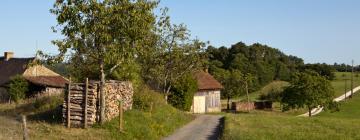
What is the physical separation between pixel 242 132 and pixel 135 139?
20.8ft

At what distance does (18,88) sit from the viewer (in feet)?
160

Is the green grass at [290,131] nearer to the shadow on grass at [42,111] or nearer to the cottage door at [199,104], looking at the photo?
the shadow on grass at [42,111]

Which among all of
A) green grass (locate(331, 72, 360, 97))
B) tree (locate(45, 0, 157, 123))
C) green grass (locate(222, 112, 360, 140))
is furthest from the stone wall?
tree (locate(45, 0, 157, 123))

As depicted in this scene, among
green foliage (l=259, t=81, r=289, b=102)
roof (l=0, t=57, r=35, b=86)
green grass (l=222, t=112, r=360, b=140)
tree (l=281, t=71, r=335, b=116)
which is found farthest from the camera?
green foliage (l=259, t=81, r=289, b=102)

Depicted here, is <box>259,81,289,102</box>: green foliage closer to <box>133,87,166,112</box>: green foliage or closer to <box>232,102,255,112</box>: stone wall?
<box>232,102,255,112</box>: stone wall

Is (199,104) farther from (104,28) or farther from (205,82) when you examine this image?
(104,28)

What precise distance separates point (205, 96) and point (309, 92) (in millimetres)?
13487

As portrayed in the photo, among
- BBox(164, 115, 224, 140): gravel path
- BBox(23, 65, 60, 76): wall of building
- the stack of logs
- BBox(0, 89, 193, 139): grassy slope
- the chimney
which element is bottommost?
BBox(164, 115, 224, 140): gravel path

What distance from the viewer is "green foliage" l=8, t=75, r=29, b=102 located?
48.4 meters

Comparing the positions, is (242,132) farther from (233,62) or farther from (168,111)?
(233,62)

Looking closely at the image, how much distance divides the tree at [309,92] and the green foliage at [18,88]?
33.7m

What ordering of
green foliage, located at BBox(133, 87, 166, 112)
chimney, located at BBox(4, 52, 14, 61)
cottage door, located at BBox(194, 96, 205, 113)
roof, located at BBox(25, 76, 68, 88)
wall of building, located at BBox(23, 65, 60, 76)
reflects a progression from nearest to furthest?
1. green foliage, located at BBox(133, 87, 166, 112)
2. roof, located at BBox(25, 76, 68, 88)
3. wall of building, located at BBox(23, 65, 60, 76)
4. cottage door, located at BBox(194, 96, 205, 113)
5. chimney, located at BBox(4, 52, 14, 61)

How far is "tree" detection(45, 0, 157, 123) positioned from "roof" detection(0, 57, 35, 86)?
3122 cm

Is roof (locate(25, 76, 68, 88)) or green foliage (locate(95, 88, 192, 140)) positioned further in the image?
roof (locate(25, 76, 68, 88))
